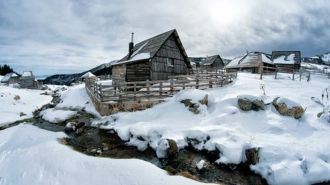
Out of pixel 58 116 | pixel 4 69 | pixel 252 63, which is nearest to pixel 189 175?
pixel 58 116

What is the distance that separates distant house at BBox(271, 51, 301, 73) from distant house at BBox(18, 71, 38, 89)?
222ft

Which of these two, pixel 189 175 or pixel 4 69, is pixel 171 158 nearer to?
pixel 189 175

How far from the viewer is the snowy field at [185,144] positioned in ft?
22.7

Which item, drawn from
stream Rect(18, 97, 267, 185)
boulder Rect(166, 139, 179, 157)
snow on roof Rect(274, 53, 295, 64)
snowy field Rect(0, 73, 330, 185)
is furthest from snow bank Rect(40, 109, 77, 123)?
snow on roof Rect(274, 53, 295, 64)

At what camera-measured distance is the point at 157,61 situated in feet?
66.9

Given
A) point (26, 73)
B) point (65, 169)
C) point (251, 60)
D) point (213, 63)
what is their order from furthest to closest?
point (26, 73), point (213, 63), point (251, 60), point (65, 169)

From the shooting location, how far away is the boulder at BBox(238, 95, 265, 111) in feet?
38.7

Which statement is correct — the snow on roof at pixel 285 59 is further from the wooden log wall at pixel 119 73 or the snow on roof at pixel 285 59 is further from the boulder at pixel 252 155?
the boulder at pixel 252 155

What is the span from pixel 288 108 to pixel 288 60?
39.7 metres

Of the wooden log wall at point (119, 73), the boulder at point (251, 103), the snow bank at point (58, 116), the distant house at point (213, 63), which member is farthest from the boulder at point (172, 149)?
the distant house at point (213, 63)

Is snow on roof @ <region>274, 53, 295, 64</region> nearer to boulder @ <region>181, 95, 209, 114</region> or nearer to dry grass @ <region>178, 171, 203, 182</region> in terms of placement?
boulder @ <region>181, 95, 209, 114</region>

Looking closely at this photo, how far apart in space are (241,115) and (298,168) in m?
4.38

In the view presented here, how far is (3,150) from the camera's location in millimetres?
8922

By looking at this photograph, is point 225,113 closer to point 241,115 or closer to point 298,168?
point 241,115
